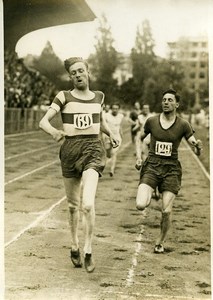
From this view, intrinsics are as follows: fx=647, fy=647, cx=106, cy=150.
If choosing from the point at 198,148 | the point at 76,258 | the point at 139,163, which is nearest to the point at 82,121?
the point at 139,163

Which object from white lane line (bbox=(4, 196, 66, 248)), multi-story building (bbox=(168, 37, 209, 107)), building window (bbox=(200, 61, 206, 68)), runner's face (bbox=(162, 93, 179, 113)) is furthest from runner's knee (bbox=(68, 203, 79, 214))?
building window (bbox=(200, 61, 206, 68))

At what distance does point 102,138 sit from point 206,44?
78 centimetres

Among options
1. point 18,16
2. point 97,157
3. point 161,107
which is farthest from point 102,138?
point 18,16

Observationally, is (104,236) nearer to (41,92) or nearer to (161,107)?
(161,107)

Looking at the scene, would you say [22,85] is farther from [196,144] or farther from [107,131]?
[196,144]

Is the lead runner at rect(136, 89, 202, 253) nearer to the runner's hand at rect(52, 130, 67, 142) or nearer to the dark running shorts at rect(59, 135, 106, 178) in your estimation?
the dark running shorts at rect(59, 135, 106, 178)

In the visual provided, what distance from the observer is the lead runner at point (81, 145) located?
324 centimetres

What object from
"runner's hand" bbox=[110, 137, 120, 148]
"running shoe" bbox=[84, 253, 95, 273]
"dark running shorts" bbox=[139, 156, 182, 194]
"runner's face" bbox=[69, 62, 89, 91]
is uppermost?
"runner's face" bbox=[69, 62, 89, 91]

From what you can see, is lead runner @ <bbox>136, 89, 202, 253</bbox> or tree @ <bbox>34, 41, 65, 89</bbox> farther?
tree @ <bbox>34, 41, 65, 89</bbox>

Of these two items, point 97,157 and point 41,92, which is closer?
point 97,157

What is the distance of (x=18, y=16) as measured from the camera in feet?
11.8

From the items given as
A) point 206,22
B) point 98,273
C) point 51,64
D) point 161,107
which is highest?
point 206,22

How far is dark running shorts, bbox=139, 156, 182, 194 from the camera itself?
11.1 feet

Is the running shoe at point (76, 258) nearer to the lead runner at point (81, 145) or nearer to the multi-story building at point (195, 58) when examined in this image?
the lead runner at point (81, 145)
